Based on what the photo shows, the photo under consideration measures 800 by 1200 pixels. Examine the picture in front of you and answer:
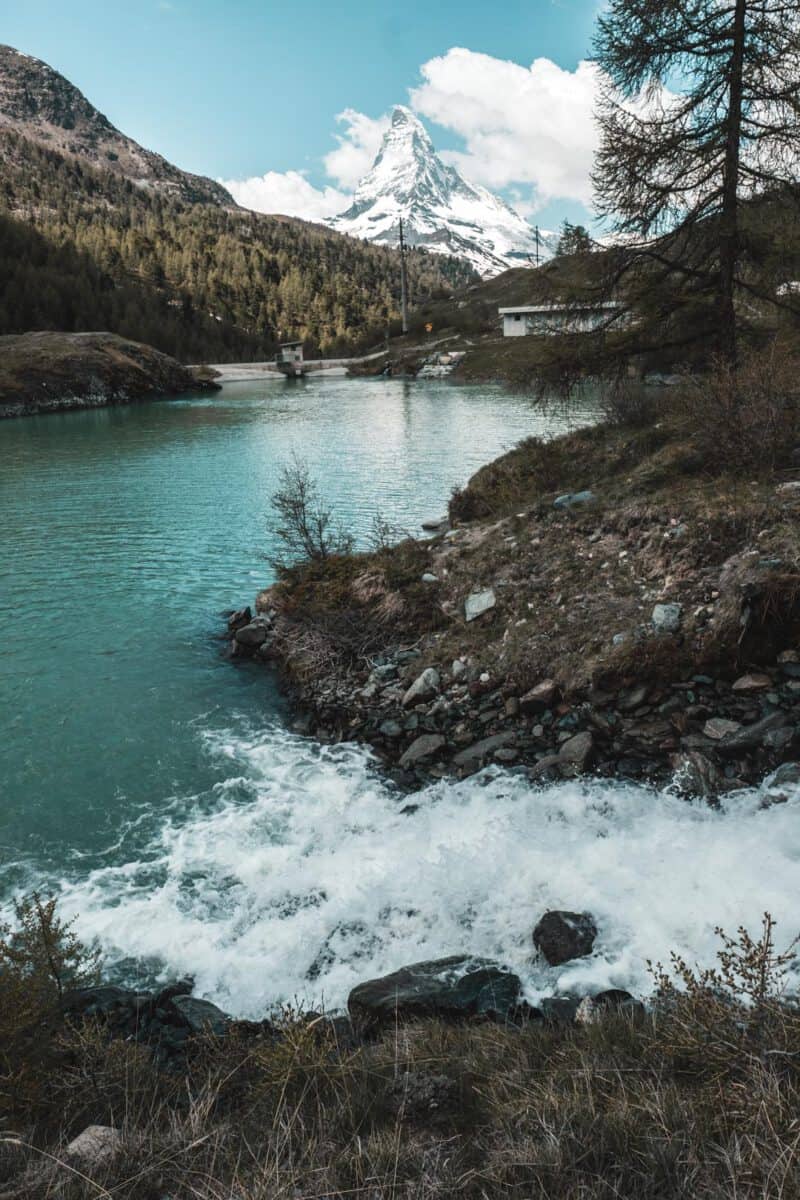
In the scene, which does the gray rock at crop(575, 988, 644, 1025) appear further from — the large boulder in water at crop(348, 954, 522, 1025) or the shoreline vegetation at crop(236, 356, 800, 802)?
the shoreline vegetation at crop(236, 356, 800, 802)

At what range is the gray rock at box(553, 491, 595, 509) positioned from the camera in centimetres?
1262

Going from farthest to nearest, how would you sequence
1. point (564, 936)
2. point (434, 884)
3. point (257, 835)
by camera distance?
point (257, 835) → point (434, 884) → point (564, 936)

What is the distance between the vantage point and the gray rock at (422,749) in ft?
29.2

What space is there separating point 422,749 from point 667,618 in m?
3.67

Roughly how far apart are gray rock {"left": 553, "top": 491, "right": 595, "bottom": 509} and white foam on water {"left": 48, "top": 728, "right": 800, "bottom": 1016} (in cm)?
635

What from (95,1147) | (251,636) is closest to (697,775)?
(95,1147)

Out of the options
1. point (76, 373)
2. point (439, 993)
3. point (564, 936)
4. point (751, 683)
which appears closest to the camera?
point (439, 993)

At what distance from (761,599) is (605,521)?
356 cm

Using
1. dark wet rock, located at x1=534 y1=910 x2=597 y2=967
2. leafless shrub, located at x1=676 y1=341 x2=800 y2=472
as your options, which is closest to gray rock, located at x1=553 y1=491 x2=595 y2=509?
leafless shrub, located at x1=676 y1=341 x2=800 y2=472

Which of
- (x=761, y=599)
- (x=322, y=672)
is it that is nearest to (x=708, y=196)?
(x=761, y=599)

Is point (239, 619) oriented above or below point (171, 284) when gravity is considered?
below

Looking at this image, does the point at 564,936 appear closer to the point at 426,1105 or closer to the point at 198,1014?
the point at 426,1105

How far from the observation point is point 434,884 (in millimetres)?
6758

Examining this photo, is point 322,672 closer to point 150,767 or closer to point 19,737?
point 150,767
